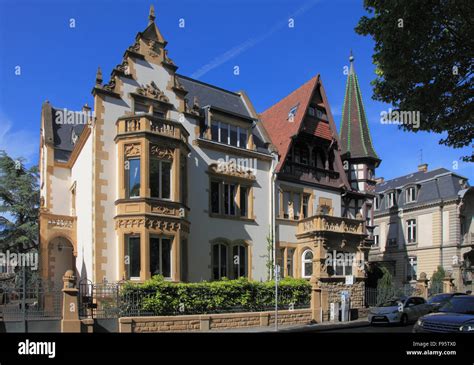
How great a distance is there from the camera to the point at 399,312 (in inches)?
802

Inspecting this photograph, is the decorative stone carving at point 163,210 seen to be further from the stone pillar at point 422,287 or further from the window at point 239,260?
the stone pillar at point 422,287

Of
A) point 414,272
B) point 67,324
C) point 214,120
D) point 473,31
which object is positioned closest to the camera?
point 473,31

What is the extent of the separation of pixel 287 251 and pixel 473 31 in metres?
17.6

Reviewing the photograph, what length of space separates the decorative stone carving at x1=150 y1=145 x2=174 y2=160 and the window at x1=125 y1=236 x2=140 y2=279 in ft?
12.4

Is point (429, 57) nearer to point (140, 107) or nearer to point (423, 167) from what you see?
point (140, 107)

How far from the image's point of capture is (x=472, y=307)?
9305 millimetres

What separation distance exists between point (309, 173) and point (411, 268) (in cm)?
2501

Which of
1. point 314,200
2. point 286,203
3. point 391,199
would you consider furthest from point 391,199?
point 286,203

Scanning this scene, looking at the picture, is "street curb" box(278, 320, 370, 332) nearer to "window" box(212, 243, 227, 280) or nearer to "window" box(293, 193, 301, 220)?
"window" box(212, 243, 227, 280)

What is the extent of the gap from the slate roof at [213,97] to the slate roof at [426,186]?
26286 millimetres

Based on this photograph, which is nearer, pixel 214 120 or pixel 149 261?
pixel 149 261
